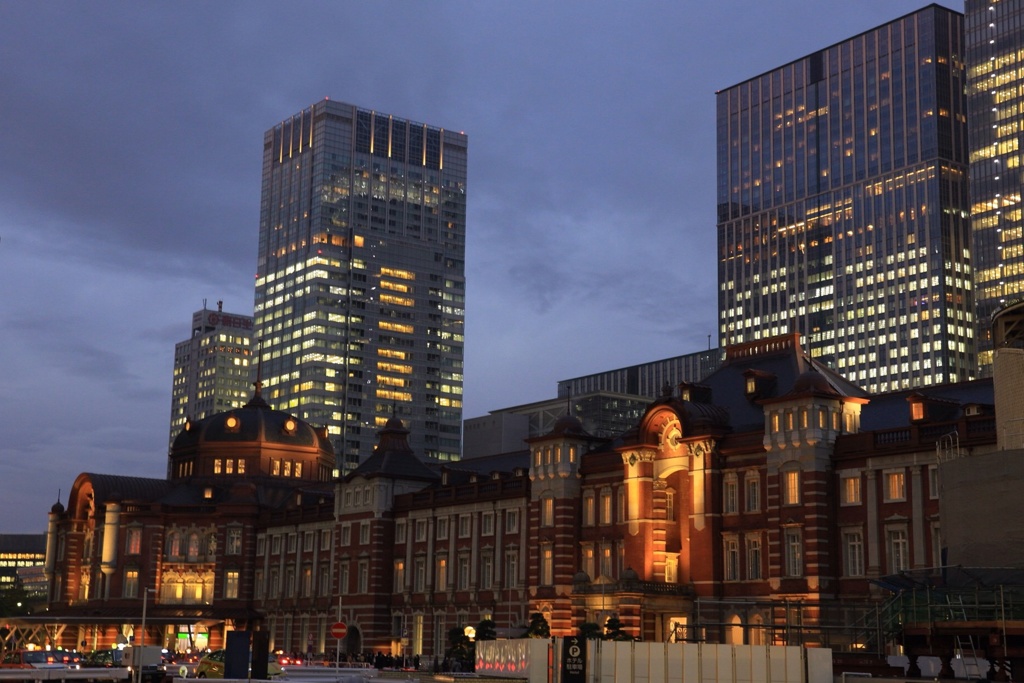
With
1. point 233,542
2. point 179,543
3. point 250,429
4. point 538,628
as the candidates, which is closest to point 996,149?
point 250,429

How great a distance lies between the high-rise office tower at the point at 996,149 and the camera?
617ft

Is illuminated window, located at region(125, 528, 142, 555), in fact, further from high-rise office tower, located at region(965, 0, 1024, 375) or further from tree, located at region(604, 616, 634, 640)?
high-rise office tower, located at region(965, 0, 1024, 375)

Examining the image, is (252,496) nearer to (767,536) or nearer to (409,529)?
(409,529)

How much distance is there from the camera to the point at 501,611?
339 ft

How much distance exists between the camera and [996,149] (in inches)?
7490

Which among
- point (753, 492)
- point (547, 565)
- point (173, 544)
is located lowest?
point (547, 565)

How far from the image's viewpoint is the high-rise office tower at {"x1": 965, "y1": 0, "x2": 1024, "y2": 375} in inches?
7402

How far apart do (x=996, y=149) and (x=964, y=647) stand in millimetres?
153959

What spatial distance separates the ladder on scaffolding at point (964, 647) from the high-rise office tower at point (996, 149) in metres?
145

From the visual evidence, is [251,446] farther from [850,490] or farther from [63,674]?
[63,674]

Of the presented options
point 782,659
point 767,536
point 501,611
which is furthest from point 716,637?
point 782,659

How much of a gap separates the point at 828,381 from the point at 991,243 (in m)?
119

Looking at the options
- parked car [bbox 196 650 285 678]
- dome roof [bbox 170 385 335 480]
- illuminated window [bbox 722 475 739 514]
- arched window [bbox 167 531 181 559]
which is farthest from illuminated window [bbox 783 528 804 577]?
dome roof [bbox 170 385 335 480]

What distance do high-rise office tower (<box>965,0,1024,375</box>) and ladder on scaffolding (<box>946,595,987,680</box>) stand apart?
Answer: 14462 cm
